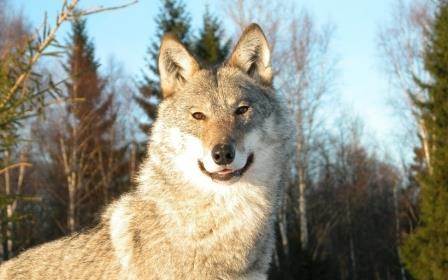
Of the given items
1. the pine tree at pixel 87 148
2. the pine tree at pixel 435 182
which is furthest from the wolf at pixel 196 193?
the pine tree at pixel 87 148

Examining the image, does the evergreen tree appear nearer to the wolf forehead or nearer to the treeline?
the treeline

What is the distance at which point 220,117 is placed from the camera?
155 inches

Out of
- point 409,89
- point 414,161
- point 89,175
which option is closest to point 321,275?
point 409,89

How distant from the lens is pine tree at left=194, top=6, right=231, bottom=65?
24531mm

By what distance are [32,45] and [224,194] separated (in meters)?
1.67

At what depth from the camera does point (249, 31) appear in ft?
14.1

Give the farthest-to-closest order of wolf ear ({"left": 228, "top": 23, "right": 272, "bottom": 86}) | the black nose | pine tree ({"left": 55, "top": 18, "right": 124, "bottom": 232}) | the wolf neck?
pine tree ({"left": 55, "top": 18, "right": 124, "bottom": 232}) → wolf ear ({"left": 228, "top": 23, "right": 272, "bottom": 86}) → the wolf neck → the black nose

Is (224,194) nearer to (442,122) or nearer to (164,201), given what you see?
(164,201)

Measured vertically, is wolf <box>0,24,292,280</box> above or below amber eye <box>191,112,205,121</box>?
below

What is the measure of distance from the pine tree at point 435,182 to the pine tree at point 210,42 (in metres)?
9.21

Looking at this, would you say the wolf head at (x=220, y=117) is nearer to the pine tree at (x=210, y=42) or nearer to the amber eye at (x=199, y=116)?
the amber eye at (x=199, y=116)

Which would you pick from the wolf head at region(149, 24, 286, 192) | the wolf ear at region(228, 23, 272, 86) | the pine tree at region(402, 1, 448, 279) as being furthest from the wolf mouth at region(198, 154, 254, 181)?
the pine tree at region(402, 1, 448, 279)

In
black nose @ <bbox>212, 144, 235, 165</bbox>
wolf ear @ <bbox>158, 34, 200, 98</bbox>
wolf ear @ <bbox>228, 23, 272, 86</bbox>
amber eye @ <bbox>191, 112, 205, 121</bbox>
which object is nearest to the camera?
black nose @ <bbox>212, 144, 235, 165</bbox>

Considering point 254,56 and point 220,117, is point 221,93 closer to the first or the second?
point 220,117
